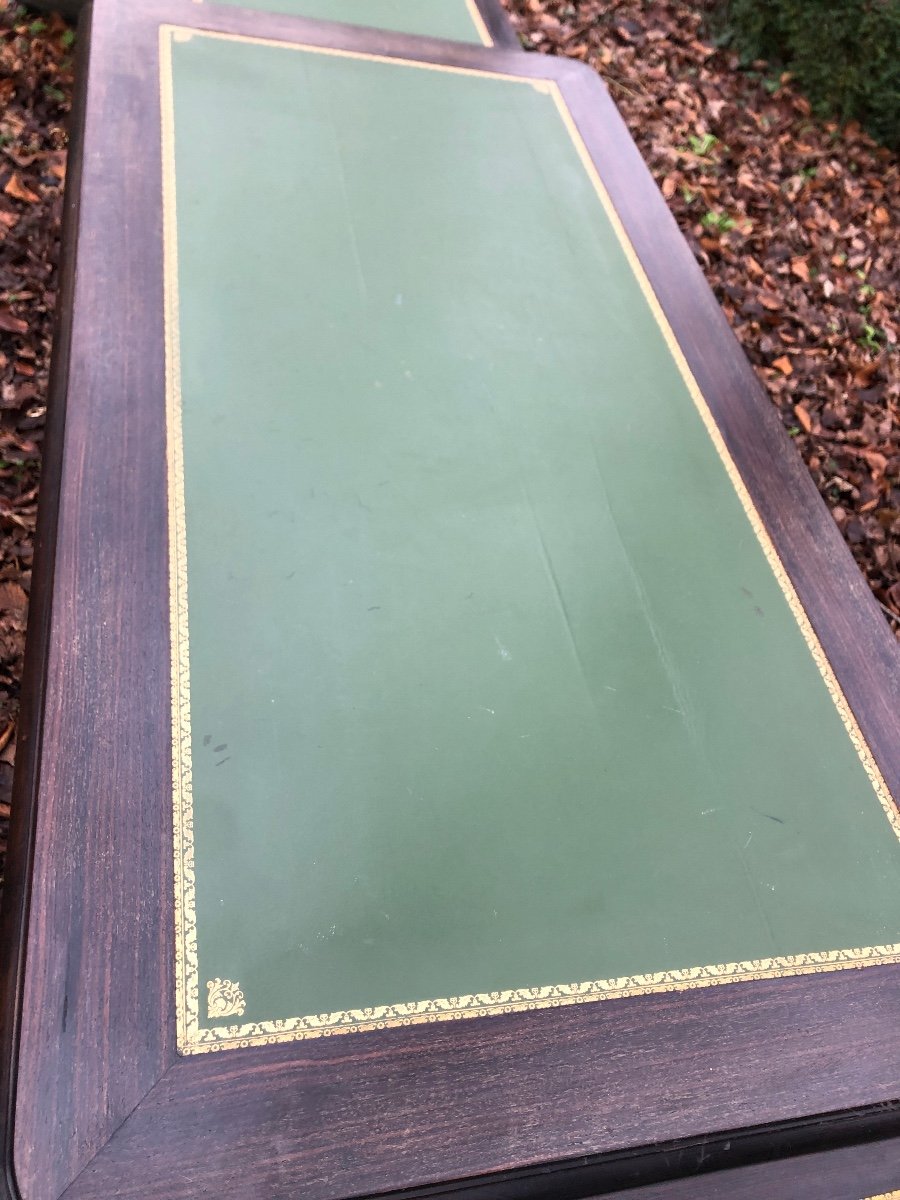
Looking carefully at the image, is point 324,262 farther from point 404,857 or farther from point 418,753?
point 404,857

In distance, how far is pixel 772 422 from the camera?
5.54 ft

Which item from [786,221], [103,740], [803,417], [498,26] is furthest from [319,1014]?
[786,221]

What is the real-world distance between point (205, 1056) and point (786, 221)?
3.11 meters

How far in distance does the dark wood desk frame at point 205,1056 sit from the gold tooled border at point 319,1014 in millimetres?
14

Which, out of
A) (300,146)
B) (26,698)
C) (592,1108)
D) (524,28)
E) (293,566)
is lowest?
(592,1108)

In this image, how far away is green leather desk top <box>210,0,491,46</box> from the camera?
2188 millimetres

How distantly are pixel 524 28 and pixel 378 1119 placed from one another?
136 inches

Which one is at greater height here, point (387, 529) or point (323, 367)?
point (323, 367)

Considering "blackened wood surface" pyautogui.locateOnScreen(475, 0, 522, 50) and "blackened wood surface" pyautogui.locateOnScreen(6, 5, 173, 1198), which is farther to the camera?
"blackened wood surface" pyautogui.locateOnScreen(475, 0, 522, 50)

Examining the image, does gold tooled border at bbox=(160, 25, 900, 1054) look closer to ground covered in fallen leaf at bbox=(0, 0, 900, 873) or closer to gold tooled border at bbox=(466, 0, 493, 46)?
ground covered in fallen leaf at bbox=(0, 0, 900, 873)

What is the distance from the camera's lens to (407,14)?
231 centimetres

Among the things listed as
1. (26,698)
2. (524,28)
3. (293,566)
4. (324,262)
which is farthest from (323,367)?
(524,28)

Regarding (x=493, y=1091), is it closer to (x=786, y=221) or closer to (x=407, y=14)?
(x=407, y=14)

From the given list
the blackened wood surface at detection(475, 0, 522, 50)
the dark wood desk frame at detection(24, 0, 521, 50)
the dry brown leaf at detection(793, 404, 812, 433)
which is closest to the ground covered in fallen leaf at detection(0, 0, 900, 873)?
the dry brown leaf at detection(793, 404, 812, 433)
